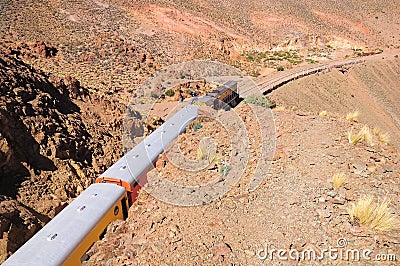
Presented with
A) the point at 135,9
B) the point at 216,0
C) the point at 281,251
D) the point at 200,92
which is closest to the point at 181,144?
the point at 281,251

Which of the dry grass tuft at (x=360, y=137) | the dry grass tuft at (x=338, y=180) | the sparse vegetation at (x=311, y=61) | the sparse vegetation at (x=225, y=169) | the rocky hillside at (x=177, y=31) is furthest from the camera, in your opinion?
the sparse vegetation at (x=311, y=61)

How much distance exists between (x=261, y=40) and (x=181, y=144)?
58686 millimetres

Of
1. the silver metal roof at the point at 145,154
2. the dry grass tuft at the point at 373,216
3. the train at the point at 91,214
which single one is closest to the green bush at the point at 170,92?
the silver metal roof at the point at 145,154

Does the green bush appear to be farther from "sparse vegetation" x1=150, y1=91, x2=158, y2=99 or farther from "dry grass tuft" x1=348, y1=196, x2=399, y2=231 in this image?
"dry grass tuft" x1=348, y1=196, x2=399, y2=231

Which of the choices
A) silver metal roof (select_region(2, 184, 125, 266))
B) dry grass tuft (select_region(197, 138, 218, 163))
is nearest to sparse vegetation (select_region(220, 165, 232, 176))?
dry grass tuft (select_region(197, 138, 218, 163))

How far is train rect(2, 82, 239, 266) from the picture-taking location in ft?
25.4

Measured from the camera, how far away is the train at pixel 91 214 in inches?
304

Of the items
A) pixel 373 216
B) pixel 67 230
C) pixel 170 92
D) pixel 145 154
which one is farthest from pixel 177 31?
pixel 373 216

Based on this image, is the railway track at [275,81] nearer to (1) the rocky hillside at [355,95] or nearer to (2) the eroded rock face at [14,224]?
(1) the rocky hillside at [355,95]

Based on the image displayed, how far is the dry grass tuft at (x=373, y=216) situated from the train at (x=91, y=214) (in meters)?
7.06

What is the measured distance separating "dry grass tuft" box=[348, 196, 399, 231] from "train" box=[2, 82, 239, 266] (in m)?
7.06

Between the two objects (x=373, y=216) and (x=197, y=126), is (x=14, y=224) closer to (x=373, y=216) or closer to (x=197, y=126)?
(x=197, y=126)

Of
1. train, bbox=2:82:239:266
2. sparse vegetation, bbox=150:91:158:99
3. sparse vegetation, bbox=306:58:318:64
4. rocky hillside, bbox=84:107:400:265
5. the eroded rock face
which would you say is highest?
rocky hillside, bbox=84:107:400:265

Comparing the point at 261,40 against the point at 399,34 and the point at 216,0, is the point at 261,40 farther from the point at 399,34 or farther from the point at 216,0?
the point at 399,34
